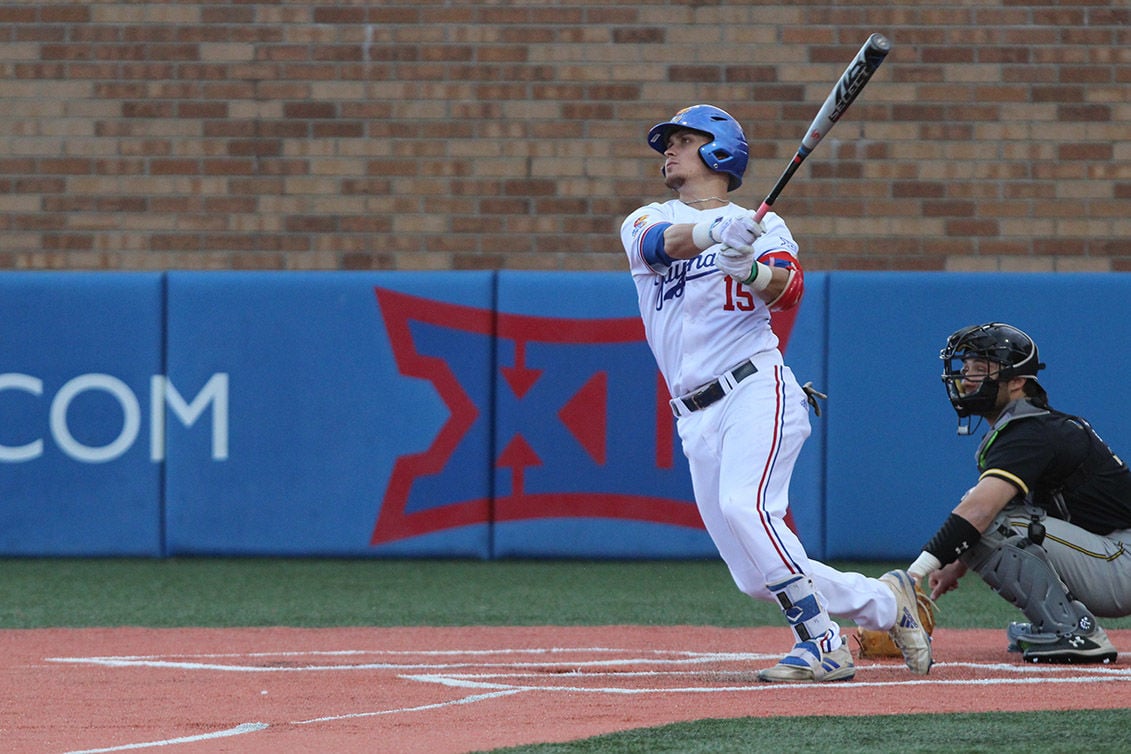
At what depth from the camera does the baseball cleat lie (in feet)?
18.0

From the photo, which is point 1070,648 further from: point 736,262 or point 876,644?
point 736,262

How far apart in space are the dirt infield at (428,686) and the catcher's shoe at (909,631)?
0.05m

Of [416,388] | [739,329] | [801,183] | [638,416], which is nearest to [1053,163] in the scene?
[801,183]

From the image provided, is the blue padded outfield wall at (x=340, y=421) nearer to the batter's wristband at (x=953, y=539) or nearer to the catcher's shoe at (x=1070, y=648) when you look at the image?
the catcher's shoe at (x=1070, y=648)

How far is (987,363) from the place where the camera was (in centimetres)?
565

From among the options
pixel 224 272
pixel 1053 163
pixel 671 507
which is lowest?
pixel 671 507

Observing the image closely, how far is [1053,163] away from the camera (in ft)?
33.9

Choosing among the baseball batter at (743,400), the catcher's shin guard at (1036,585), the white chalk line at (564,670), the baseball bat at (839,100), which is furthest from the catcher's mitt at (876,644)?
the baseball bat at (839,100)

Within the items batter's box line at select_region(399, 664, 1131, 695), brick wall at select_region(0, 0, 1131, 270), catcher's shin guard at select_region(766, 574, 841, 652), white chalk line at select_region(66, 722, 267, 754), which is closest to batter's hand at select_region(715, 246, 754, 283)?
catcher's shin guard at select_region(766, 574, 841, 652)

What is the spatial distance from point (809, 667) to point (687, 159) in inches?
60.3

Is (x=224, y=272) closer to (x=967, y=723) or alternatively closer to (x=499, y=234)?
(x=499, y=234)

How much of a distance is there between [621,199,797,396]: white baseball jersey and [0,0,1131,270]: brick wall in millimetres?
5031

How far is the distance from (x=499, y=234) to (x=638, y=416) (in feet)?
5.18

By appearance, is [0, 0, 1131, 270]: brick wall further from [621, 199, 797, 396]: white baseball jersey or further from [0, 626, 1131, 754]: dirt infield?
[621, 199, 797, 396]: white baseball jersey
